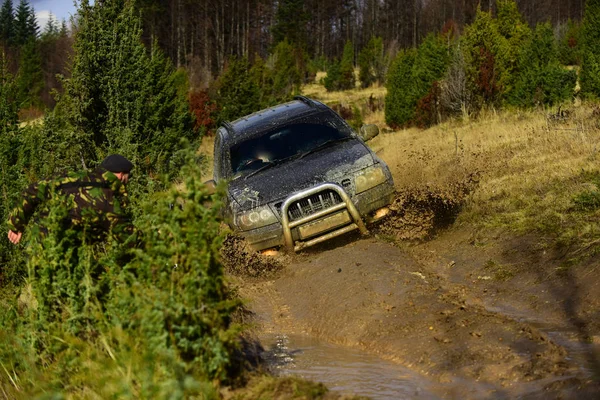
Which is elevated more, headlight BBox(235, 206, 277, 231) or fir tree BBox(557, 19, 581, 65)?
headlight BBox(235, 206, 277, 231)

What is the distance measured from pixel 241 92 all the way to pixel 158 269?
29.9 metres

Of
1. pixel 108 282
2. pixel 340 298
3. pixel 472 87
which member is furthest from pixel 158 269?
pixel 472 87

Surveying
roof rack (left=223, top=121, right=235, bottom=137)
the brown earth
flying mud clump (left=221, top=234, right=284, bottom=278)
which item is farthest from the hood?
roof rack (left=223, top=121, right=235, bottom=137)

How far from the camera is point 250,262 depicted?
10.2 meters

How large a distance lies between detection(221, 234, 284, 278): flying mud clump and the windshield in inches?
43.1

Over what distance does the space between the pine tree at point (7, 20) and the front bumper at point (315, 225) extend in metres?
114

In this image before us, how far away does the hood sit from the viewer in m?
10.1

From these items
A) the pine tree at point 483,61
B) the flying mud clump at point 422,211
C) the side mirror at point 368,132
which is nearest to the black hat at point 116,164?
the flying mud clump at point 422,211

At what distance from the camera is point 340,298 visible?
27.8 feet

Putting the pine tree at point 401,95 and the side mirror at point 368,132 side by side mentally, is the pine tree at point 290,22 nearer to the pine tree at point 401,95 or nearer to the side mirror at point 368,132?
the pine tree at point 401,95

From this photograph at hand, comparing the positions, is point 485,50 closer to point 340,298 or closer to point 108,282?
point 340,298

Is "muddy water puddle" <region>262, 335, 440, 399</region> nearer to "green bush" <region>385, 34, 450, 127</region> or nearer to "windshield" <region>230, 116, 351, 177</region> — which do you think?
"windshield" <region>230, 116, 351, 177</region>

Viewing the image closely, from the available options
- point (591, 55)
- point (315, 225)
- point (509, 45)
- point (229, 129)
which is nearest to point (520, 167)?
point (229, 129)

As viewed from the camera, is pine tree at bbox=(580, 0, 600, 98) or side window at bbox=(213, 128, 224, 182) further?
pine tree at bbox=(580, 0, 600, 98)
